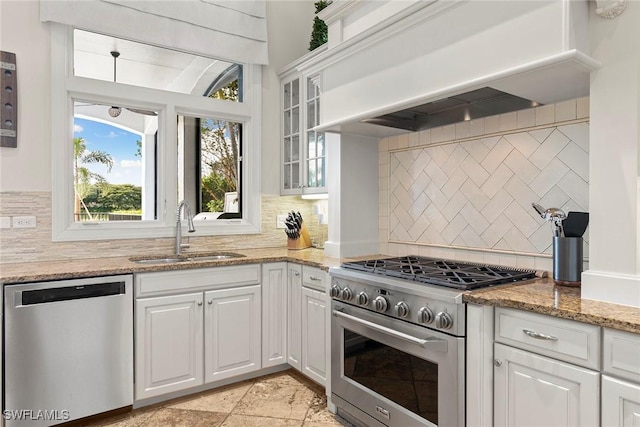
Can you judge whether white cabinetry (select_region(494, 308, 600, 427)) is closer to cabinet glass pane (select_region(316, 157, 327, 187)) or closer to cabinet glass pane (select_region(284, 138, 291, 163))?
cabinet glass pane (select_region(316, 157, 327, 187))

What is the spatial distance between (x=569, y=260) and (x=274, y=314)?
6.45 ft

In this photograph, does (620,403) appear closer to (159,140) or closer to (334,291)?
(334,291)

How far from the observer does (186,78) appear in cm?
333

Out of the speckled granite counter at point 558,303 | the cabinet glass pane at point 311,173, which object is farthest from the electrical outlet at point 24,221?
the speckled granite counter at point 558,303

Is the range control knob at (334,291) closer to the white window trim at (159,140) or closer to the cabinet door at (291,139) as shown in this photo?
the cabinet door at (291,139)

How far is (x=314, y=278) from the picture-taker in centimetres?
274

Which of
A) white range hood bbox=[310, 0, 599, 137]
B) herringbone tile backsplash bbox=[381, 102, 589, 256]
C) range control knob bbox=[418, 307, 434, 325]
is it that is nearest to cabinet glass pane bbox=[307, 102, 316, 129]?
white range hood bbox=[310, 0, 599, 137]

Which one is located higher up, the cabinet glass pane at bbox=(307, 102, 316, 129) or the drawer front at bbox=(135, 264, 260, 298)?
the cabinet glass pane at bbox=(307, 102, 316, 129)

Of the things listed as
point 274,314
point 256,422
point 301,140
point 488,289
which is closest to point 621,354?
point 488,289

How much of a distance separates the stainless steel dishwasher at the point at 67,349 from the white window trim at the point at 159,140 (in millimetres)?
692

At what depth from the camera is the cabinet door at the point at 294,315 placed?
2900 millimetres

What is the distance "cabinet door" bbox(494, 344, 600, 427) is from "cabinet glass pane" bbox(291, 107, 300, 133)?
2515mm

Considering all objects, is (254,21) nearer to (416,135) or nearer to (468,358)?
(416,135)

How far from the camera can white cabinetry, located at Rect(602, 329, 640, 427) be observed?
1281mm
